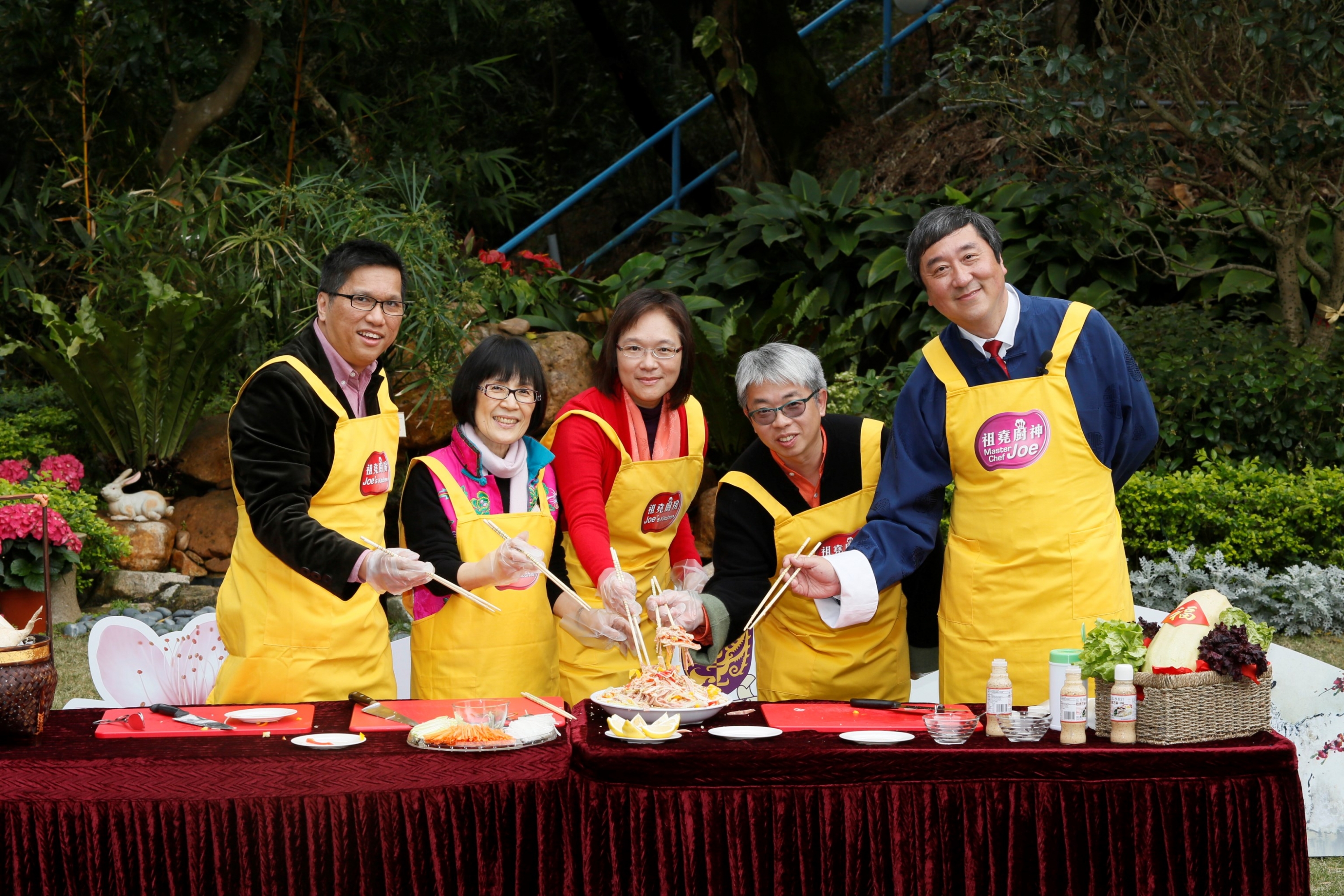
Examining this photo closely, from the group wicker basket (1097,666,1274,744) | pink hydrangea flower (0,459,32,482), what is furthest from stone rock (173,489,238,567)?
wicker basket (1097,666,1274,744)

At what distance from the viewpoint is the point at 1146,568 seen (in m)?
5.31

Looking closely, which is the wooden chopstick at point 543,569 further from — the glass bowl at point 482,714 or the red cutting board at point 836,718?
the red cutting board at point 836,718

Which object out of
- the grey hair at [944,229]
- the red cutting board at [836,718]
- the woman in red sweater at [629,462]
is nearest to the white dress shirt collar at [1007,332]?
the grey hair at [944,229]

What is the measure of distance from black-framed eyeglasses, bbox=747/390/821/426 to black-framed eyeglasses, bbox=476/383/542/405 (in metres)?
0.58

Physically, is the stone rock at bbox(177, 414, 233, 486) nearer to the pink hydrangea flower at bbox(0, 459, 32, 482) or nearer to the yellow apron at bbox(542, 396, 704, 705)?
the pink hydrangea flower at bbox(0, 459, 32, 482)

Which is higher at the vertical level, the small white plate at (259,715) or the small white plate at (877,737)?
the small white plate at (259,715)

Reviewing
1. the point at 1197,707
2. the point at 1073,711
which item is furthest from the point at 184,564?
the point at 1197,707

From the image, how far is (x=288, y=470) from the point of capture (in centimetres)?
289

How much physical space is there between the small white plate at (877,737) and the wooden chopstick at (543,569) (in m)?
0.71

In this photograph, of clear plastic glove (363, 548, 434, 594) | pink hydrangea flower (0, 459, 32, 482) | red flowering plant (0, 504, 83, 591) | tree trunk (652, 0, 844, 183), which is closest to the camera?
clear plastic glove (363, 548, 434, 594)

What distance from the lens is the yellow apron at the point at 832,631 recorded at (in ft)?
10.3

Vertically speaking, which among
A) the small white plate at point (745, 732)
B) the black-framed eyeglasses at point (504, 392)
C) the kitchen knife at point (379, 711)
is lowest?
the small white plate at point (745, 732)

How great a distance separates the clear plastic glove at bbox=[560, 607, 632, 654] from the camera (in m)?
3.02

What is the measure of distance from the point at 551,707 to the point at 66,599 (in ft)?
14.0
